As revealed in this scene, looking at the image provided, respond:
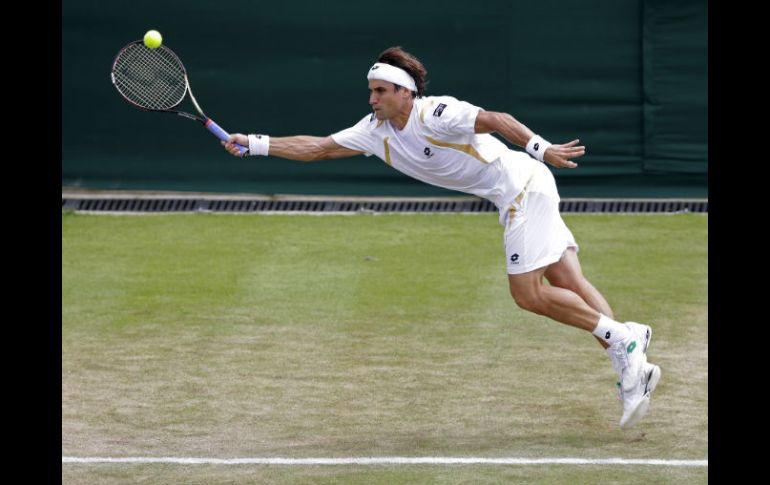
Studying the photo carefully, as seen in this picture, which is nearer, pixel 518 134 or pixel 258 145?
pixel 518 134

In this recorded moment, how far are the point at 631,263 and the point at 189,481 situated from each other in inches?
237

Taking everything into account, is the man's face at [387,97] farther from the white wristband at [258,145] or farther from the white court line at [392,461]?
the white court line at [392,461]

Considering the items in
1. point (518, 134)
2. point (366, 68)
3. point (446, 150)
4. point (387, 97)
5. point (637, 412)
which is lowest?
point (366, 68)

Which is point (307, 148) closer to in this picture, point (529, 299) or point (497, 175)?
point (497, 175)

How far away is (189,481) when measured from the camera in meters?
6.83

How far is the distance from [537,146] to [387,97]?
0.85m

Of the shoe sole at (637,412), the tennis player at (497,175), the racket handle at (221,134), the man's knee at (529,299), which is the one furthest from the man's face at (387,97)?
the shoe sole at (637,412)

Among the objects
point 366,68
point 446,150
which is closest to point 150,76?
point 446,150

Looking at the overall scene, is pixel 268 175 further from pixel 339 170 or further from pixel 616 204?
pixel 616 204

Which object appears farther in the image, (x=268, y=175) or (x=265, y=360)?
(x=268, y=175)

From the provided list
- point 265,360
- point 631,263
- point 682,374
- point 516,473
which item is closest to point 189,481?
point 516,473

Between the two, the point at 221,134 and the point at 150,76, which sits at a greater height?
the point at 221,134

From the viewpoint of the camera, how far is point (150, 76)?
8.56 metres

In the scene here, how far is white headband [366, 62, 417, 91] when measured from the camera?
764 cm
